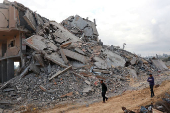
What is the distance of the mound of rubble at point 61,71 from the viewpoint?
771 centimetres

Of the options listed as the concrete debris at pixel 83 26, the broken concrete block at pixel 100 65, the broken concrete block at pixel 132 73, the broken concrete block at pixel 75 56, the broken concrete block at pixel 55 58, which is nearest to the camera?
the broken concrete block at pixel 55 58

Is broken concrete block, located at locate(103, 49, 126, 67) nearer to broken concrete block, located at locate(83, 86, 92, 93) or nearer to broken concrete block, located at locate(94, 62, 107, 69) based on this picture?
broken concrete block, located at locate(94, 62, 107, 69)

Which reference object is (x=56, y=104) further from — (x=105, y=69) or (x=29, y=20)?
(x=29, y=20)

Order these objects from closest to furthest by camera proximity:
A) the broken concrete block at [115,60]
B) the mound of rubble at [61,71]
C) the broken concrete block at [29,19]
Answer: the mound of rubble at [61,71]
the broken concrete block at [29,19]
the broken concrete block at [115,60]

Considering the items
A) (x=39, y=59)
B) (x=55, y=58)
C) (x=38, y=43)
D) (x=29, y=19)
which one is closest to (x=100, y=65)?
(x=55, y=58)

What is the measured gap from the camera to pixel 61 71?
8.80m

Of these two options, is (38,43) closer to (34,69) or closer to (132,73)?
(34,69)

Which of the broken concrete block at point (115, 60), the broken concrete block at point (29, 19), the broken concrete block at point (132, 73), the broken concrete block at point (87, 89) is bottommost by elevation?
the broken concrete block at point (87, 89)

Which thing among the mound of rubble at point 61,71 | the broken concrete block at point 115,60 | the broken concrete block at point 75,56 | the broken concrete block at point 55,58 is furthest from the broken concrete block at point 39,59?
the broken concrete block at point 115,60

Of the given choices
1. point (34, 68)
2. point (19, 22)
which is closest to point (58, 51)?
point (34, 68)

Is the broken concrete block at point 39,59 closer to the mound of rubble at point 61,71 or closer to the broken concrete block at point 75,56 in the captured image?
the mound of rubble at point 61,71

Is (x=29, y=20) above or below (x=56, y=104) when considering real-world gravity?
above

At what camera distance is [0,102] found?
7.17 m

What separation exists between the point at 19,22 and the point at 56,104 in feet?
Result: 25.2
